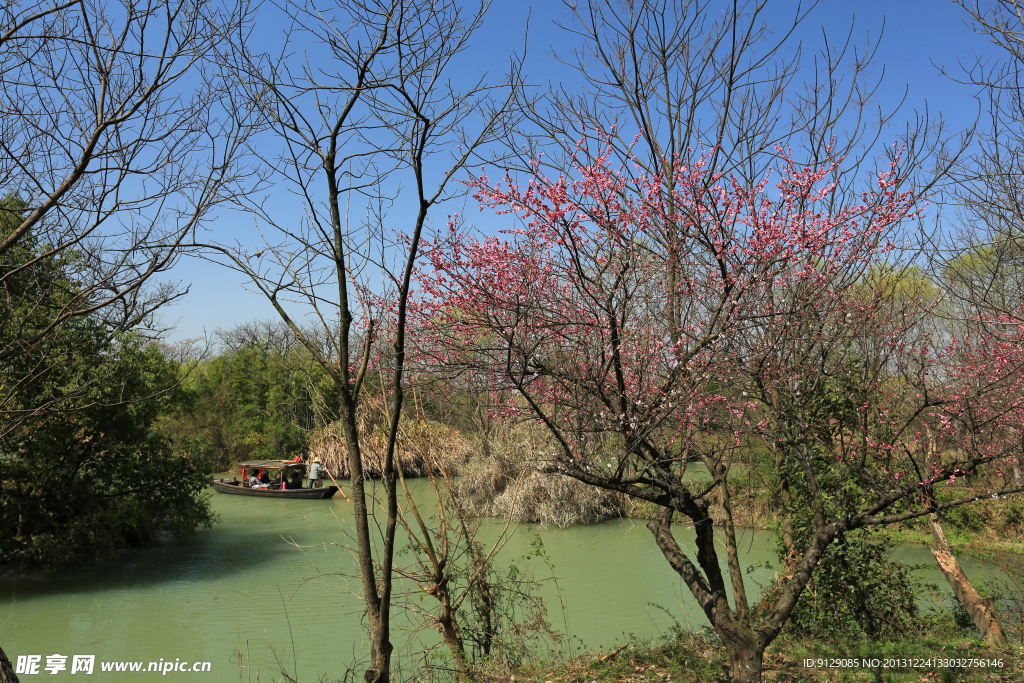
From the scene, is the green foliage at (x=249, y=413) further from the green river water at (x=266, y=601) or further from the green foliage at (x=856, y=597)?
the green foliage at (x=856, y=597)

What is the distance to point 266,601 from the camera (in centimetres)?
1016

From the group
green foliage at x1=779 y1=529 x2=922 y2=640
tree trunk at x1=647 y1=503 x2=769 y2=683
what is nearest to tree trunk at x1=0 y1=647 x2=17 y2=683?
tree trunk at x1=647 y1=503 x2=769 y2=683

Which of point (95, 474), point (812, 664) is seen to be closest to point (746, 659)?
point (812, 664)

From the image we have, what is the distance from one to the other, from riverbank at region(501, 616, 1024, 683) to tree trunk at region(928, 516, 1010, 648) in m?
0.22

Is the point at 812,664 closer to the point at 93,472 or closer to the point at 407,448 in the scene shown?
the point at 407,448

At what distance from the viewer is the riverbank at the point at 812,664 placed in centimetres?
508

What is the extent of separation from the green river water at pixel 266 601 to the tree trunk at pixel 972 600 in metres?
1.77

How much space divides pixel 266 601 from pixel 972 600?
28.9ft

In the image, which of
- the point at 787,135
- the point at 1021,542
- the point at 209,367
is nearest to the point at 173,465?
the point at 787,135

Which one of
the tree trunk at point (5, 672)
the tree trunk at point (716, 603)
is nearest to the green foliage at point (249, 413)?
the tree trunk at point (716, 603)

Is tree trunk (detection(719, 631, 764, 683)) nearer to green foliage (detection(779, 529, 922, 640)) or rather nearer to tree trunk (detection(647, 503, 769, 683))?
tree trunk (detection(647, 503, 769, 683))

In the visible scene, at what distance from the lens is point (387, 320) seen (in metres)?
5.18

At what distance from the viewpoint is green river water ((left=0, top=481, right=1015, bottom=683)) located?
7.84 meters

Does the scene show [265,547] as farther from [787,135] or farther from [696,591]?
[787,135]
